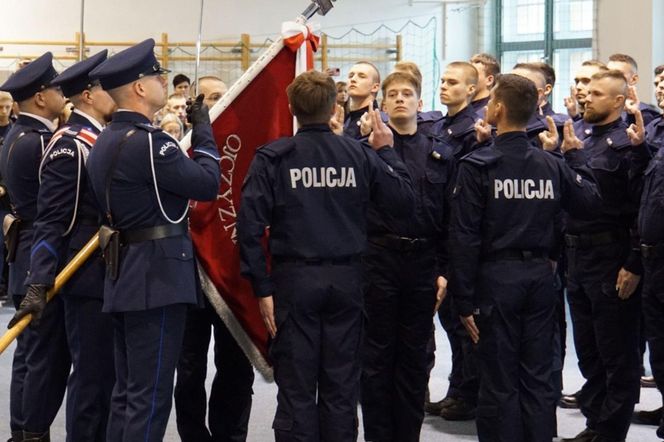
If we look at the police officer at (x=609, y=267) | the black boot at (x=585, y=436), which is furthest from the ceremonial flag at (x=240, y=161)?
the black boot at (x=585, y=436)

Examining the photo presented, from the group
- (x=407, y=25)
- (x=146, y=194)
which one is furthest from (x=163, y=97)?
(x=407, y=25)

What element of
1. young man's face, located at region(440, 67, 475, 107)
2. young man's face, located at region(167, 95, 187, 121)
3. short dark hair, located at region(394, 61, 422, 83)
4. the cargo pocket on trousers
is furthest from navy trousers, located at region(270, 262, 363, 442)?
young man's face, located at region(167, 95, 187, 121)

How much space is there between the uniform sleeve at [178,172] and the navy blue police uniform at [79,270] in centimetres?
48

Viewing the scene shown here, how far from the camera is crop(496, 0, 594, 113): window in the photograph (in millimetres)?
11242

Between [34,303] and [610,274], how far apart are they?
2255mm

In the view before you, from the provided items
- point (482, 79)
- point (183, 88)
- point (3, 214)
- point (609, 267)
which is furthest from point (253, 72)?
point (183, 88)

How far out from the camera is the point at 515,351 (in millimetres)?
3641

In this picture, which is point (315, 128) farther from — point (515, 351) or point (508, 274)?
point (515, 351)

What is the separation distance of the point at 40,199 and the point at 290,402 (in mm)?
1125

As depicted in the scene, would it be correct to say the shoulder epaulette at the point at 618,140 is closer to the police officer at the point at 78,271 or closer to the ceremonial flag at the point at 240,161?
the ceremonial flag at the point at 240,161

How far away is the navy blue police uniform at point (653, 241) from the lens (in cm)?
402

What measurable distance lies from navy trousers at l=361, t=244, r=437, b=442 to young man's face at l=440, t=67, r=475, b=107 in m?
0.99

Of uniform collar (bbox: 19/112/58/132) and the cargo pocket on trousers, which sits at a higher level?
uniform collar (bbox: 19/112/58/132)

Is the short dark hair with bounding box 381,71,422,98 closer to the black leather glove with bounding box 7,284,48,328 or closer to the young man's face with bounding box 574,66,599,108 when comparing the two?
the young man's face with bounding box 574,66,599,108
